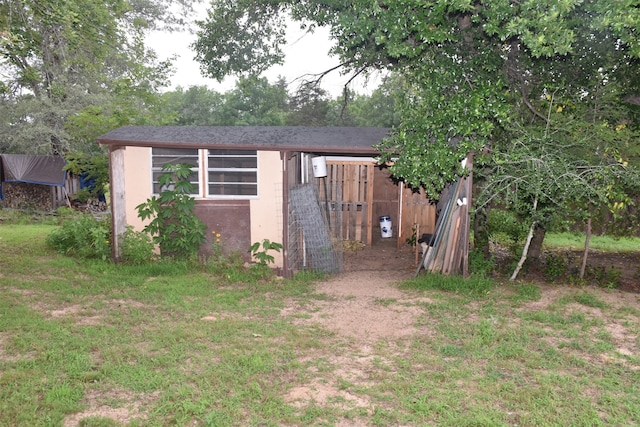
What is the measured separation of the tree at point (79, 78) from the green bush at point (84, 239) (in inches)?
139

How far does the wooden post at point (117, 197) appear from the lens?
28.8 ft

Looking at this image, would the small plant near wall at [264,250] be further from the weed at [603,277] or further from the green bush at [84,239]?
the weed at [603,277]

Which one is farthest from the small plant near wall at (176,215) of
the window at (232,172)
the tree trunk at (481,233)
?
the tree trunk at (481,233)

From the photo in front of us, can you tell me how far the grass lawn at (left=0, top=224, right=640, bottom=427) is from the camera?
3992 millimetres

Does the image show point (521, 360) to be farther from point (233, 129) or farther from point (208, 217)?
point (233, 129)

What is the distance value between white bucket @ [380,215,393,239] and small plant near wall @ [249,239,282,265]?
3869 millimetres

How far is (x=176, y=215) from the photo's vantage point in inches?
340

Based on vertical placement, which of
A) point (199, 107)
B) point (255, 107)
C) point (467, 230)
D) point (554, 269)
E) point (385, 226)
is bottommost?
point (554, 269)

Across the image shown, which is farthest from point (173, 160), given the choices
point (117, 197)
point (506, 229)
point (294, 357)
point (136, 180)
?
point (506, 229)

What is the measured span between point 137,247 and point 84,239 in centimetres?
188

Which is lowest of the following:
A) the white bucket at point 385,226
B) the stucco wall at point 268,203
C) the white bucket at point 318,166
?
the white bucket at point 385,226

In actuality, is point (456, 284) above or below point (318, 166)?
below

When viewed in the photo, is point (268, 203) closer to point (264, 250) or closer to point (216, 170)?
point (264, 250)

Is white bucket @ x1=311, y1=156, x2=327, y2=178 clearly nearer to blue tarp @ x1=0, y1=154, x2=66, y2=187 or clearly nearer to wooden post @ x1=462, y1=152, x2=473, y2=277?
wooden post @ x1=462, y1=152, x2=473, y2=277
